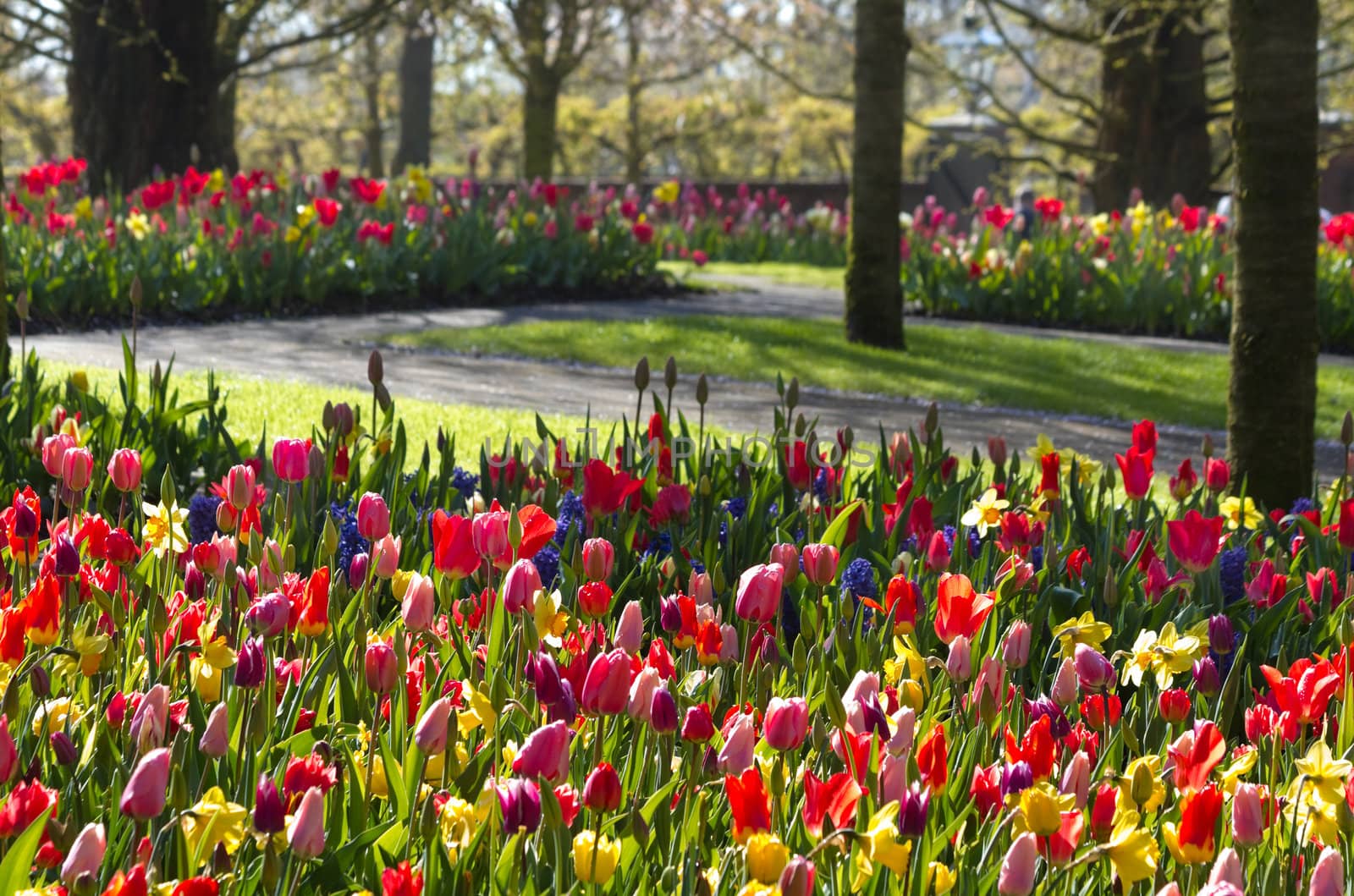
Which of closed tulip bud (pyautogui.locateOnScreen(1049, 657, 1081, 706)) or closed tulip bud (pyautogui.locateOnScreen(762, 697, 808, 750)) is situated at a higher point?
closed tulip bud (pyautogui.locateOnScreen(762, 697, 808, 750))

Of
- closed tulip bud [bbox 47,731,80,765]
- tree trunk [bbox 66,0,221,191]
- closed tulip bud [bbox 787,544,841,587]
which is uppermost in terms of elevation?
tree trunk [bbox 66,0,221,191]

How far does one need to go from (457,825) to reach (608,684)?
9.5 inches

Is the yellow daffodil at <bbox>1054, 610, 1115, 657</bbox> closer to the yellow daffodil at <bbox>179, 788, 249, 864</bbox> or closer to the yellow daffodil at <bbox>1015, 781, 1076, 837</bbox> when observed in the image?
the yellow daffodil at <bbox>1015, 781, 1076, 837</bbox>

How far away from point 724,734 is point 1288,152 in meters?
3.51

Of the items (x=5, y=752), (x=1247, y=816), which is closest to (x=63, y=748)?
(x=5, y=752)

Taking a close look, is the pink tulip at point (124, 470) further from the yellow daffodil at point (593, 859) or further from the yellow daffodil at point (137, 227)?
the yellow daffodil at point (137, 227)

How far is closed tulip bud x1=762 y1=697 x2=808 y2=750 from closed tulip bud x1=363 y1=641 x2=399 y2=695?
48 cm

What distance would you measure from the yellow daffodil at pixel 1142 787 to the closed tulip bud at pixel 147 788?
1050 mm

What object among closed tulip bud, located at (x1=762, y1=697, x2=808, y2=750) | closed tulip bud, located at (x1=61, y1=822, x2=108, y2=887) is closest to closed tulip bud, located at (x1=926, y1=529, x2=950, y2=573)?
closed tulip bud, located at (x1=762, y1=697, x2=808, y2=750)

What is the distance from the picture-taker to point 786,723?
5.80 ft

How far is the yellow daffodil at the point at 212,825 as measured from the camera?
158 cm

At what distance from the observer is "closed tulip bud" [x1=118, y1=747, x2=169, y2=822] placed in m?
1.53

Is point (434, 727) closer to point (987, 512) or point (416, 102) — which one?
point (987, 512)

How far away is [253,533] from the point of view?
9.32 feet
